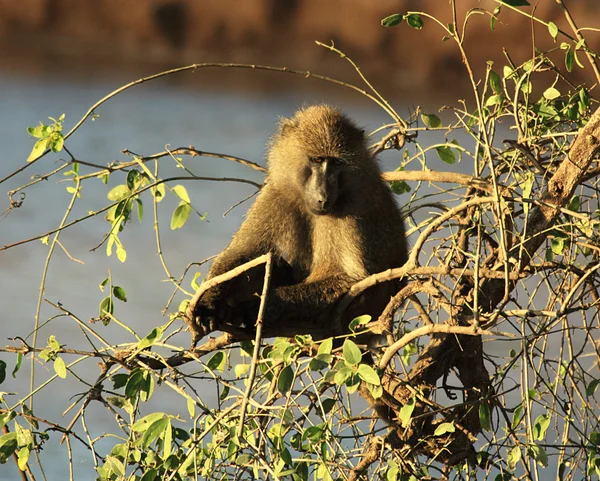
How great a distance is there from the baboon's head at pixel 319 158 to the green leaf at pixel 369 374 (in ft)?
3.36

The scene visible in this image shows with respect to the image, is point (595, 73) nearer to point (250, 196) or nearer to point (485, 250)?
point (485, 250)

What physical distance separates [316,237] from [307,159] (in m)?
0.31

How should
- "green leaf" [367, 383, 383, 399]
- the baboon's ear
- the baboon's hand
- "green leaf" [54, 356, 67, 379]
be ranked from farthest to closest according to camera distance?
1. the baboon's ear
2. the baboon's hand
3. "green leaf" [54, 356, 67, 379]
4. "green leaf" [367, 383, 383, 399]

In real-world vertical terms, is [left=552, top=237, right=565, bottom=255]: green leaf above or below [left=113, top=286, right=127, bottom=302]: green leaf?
below

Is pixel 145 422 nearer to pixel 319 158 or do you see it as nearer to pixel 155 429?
pixel 155 429

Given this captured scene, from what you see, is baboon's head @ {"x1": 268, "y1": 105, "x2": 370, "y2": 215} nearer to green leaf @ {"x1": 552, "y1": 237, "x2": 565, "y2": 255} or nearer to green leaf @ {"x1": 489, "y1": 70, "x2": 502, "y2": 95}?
green leaf @ {"x1": 489, "y1": 70, "x2": 502, "y2": 95}

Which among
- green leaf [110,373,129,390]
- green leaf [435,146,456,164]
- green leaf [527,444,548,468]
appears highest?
green leaf [435,146,456,164]

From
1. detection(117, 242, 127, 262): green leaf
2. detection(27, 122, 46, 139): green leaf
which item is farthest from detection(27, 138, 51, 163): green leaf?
detection(117, 242, 127, 262): green leaf

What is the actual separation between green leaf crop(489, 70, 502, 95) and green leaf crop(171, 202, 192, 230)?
105 cm

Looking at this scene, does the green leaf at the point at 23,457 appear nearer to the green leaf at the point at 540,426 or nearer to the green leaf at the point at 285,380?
the green leaf at the point at 285,380

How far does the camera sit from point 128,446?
2.15 meters

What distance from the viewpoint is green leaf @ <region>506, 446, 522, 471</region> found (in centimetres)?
218

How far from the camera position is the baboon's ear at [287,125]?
10.0 feet

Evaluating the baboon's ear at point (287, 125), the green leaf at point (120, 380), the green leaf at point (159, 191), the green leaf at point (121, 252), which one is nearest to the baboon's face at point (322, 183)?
the baboon's ear at point (287, 125)
